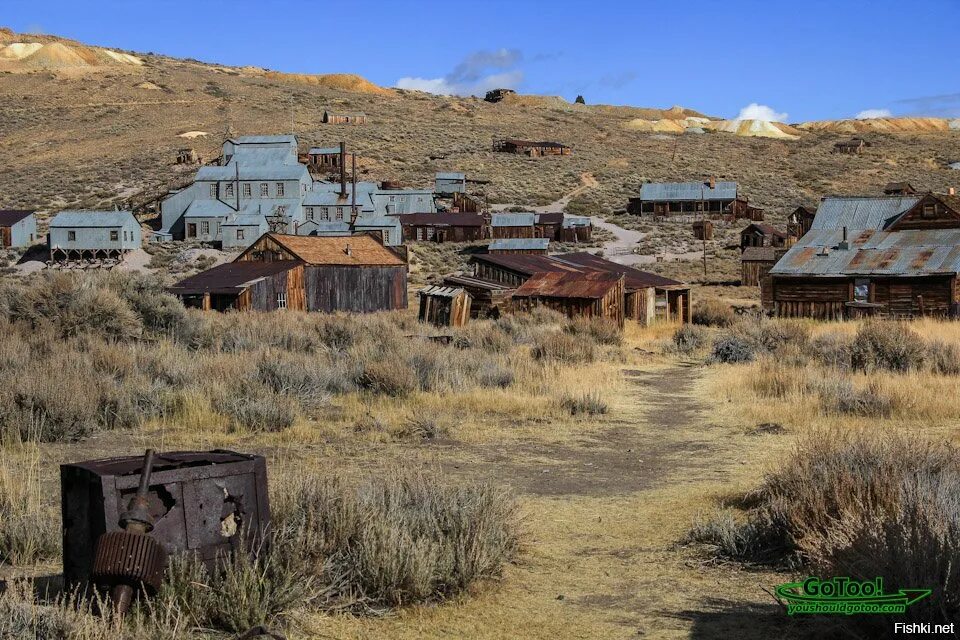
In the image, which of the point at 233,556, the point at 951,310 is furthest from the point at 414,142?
the point at 233,556

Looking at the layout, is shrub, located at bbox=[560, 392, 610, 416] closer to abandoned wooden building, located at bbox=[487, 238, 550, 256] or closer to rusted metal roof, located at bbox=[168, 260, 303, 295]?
rusted metal roof, located at bbox=[168, 260, 303, 295]

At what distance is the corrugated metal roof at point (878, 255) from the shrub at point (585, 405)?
2220 cm

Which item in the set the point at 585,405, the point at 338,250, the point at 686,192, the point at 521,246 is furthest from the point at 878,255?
the point at 686,192

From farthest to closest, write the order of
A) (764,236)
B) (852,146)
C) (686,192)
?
(852,146)
(686,192)
(764,236)

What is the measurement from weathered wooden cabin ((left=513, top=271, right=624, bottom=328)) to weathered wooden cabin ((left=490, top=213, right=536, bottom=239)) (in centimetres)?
3511

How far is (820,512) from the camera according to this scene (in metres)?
6.80

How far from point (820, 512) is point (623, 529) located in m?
1.65

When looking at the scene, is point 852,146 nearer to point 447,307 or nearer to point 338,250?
point 338,250

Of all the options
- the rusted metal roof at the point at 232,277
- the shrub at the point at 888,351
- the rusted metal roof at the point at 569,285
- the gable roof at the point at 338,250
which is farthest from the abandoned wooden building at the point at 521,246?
the shrub at the point at 888,351

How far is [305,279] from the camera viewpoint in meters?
36.9

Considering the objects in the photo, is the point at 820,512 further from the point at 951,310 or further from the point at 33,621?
the point at 951,310

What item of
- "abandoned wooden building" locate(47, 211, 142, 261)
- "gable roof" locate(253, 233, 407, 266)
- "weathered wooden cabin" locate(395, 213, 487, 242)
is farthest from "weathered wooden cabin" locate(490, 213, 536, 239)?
"gable roof" locate(253, 233, 407, 266)

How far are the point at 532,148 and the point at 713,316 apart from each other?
217ft

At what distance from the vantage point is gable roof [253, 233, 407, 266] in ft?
123
